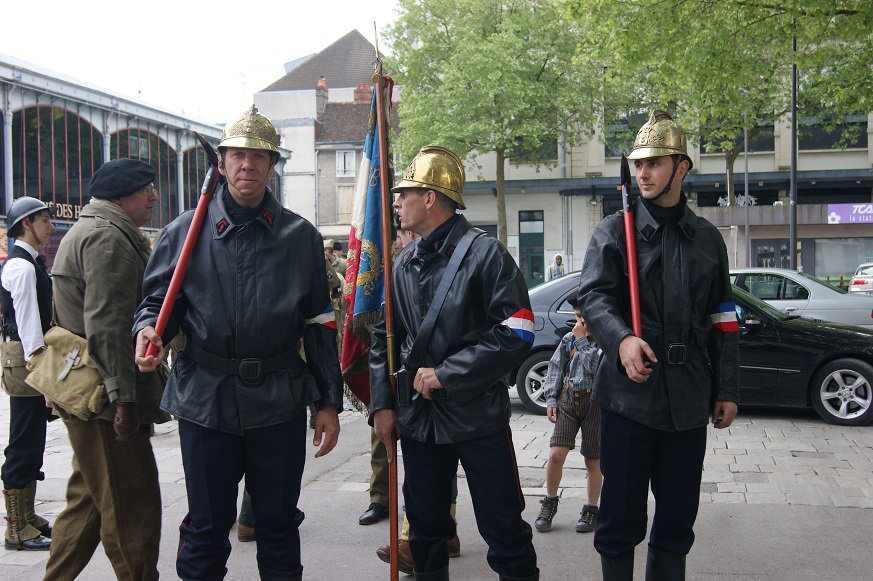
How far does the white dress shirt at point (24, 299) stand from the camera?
4383 millimetres

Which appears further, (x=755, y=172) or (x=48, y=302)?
(x=755, y=172)

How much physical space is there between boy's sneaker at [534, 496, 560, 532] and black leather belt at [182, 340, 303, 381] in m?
2.57

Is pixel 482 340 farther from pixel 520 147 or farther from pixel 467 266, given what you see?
pixel 520 147

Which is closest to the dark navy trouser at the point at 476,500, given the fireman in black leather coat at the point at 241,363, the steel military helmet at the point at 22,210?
the fireman in black leather coat at the point at 241,363

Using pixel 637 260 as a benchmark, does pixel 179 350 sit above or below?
→ below

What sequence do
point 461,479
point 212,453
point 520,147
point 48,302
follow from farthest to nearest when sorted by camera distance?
point 520,147, point 461,479, point 48,302, point 212,453

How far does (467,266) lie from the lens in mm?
3305

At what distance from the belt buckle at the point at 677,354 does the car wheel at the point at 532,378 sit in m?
5.93

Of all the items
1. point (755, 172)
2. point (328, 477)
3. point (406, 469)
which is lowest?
point (328, 477)

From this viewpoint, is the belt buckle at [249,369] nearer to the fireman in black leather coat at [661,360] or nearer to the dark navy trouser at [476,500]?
the dark navy trouser at [476,500]

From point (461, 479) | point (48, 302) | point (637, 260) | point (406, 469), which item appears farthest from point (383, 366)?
point (461, 479)

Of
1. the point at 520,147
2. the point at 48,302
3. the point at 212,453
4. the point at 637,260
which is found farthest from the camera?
the point at 520,147

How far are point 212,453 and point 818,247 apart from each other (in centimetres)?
3587

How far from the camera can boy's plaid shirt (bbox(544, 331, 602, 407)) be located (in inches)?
201
